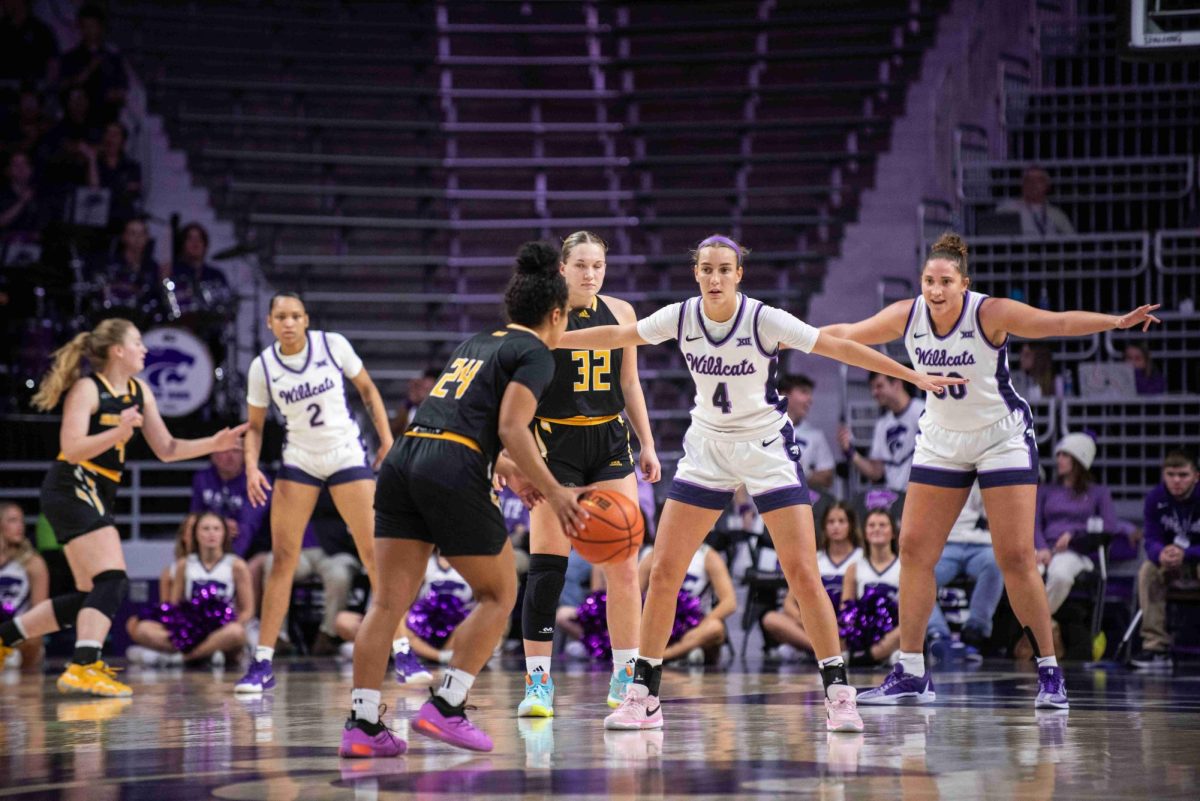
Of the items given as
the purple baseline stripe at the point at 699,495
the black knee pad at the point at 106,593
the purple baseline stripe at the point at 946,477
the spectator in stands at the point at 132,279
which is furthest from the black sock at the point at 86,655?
the spectator in stands at the point at 132,279

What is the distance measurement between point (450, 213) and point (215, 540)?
6057mm

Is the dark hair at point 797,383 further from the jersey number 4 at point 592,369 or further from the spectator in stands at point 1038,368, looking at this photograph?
the jersey number 4 at point 592,369

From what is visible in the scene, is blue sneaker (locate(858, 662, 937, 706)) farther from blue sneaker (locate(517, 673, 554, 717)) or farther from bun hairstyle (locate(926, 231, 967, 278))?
bun hairstyle (locate(926, 231, 967, 278))

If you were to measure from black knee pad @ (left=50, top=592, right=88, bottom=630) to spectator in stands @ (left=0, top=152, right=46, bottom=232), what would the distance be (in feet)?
22.2

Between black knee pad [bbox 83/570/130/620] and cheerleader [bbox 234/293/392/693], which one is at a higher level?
cheerleader [bbox 234/293/392/693]

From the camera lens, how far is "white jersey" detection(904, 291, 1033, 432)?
19.8ft

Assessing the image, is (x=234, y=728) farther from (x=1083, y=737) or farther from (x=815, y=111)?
(x=815, y=111)

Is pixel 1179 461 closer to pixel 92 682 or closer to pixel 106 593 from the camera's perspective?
pixel 106 593

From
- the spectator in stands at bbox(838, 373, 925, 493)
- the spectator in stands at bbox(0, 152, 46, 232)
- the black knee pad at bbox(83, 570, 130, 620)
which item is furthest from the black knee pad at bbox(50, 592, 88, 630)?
the spectator in stands at bbox(0, 152, 46, 232)

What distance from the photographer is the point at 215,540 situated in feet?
32.4

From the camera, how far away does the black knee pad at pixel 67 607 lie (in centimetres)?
788

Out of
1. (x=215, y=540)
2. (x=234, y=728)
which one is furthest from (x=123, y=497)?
(x=234, y=728)

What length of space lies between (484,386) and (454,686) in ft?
3.13

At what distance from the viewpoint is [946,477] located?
6098 mm
